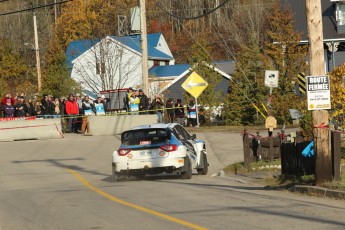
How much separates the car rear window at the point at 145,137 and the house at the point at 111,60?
3857 cm

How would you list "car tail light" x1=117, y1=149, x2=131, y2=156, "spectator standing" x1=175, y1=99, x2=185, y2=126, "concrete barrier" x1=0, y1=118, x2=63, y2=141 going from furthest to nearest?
"spectator standing" x1=175, y1=99, x2=185, y2=126 < "concrete barrier" x1=0, y1=118, x2=63, y2=141 < "car tail light" x1=117, y1=149, x2=131, y2=156

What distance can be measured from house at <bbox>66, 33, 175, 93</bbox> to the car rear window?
38572mm

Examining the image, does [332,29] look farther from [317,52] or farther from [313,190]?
[313,190]

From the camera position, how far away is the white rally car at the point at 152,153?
71.5 feet

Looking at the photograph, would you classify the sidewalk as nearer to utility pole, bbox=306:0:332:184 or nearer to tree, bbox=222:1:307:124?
utility pole, bbox=306:0:332:184

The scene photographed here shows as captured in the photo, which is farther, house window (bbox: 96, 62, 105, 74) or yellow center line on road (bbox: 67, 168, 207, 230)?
house window (bbox: 96, 62, 105, 74)

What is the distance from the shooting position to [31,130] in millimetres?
39000

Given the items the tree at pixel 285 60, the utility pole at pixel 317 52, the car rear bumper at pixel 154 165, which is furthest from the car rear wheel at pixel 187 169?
the tree at pixel 285 60

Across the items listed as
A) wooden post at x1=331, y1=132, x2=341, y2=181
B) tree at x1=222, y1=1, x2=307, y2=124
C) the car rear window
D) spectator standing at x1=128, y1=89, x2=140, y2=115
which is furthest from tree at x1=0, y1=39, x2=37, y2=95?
wooden post at x1=331, y1=132, x2=341, y2=181

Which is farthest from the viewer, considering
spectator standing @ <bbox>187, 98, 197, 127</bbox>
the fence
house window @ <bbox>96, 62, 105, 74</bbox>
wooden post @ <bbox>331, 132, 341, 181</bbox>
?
house window @ <bbox>96, 62, 105, 74</bbox>

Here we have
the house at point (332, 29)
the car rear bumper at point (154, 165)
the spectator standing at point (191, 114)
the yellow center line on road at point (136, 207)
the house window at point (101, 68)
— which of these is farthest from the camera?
the house window at point (101, 68)

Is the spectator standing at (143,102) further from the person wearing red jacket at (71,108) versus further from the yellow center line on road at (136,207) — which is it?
the yellow center line on road at (136,207)

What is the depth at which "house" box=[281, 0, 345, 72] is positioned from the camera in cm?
5341

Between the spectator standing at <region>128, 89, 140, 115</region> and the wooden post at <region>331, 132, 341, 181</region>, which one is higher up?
the spectator standing at <region>128, 89, 140, 115</region>
